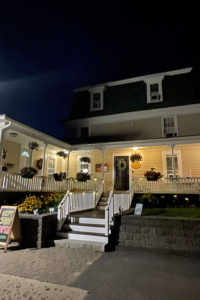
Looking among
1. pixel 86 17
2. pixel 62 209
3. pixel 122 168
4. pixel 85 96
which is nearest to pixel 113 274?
pixel 62 209

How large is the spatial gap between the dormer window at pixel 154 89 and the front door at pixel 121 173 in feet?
18.0

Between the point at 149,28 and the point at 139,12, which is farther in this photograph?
the point at 149,28

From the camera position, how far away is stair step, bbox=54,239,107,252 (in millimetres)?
5332

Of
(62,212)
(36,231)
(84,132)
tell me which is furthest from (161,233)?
(84,132)

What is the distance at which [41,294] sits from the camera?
2.95 meters

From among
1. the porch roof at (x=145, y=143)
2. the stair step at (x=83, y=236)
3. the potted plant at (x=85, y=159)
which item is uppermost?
the porch roof at (x=145, y=143)

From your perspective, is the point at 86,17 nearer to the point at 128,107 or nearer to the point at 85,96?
the point at 85,96

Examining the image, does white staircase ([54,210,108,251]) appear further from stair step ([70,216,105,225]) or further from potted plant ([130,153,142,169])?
potted plant ([130,153,142,169])

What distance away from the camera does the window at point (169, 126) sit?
13.3 meters

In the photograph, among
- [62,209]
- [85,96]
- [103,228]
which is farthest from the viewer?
[85,96]

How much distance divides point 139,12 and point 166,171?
12.2 meters

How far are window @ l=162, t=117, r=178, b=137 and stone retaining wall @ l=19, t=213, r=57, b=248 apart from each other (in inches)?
415

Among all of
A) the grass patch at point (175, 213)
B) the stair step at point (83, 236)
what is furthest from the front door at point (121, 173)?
the stair step at point (83, 236)

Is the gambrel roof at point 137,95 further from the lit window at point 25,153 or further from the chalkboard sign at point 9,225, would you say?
the chalkboard sign at point 9,225
